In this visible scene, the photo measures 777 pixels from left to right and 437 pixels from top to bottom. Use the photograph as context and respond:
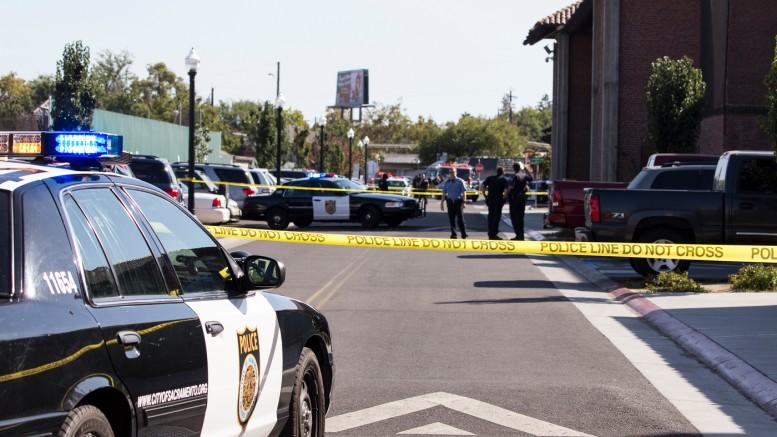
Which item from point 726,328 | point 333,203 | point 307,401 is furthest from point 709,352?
point 333,203

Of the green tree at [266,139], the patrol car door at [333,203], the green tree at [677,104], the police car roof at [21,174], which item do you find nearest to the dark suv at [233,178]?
the patrol car door at [333,203]

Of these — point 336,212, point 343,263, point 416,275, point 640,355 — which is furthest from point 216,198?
point 640,355

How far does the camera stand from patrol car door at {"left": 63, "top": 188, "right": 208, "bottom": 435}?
4.54m

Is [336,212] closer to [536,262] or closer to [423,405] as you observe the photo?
[536,262]

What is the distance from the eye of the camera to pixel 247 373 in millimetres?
5766

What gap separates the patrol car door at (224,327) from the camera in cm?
538

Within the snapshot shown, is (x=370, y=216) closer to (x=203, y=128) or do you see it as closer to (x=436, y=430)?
(x=436, y=430)

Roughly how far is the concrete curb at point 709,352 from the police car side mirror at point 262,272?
181 inches

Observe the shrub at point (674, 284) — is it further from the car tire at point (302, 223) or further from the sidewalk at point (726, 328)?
the car tire at point (302, 223)

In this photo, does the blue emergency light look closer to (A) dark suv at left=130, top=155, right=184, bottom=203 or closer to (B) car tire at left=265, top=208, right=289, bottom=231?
(A) dark suv at left=130, top=155, right=184, bottom=203

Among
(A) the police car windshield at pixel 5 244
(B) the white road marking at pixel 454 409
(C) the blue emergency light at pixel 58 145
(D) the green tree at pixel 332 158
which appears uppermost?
(D) the green tree at pixel 332 158

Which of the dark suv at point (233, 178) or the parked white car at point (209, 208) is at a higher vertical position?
the dark suv at point (233, 178)

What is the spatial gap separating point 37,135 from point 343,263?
654 inches

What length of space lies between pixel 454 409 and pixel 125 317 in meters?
4.53
